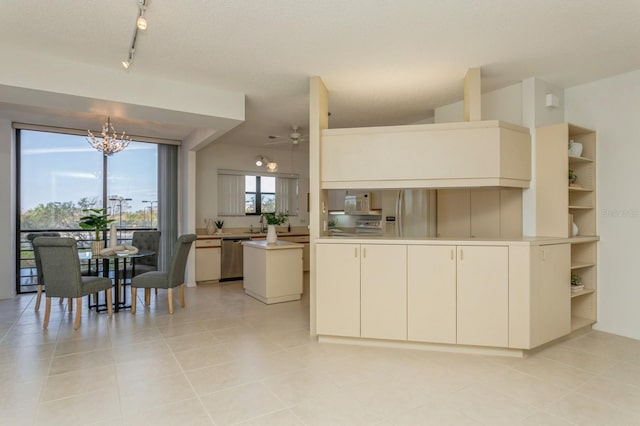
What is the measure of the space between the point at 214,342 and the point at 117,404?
3.85ft

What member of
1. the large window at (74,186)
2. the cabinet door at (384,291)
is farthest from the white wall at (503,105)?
the large window at (74,186)

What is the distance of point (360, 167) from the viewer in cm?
356

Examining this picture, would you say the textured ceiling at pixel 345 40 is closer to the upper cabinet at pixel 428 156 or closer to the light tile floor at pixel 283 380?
the upper cabinet at pixel 428 156

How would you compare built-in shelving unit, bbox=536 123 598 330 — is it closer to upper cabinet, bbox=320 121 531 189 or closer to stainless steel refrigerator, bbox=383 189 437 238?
upper cabinet, bbox=320 121 531 189

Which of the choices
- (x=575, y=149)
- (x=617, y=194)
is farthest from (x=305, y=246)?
(x=617, y=194)

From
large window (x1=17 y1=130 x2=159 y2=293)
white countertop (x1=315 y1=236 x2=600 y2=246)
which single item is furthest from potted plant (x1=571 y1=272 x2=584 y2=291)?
large window (x1=17 y1=130 x2=159 y2=293)

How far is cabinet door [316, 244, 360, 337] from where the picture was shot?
11.1 feet

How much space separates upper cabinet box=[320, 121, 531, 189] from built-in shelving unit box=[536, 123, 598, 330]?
177 millimetres

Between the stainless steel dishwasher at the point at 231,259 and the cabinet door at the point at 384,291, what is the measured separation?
387 cm

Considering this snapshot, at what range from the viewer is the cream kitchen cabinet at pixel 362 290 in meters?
3.28

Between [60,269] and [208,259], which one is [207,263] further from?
[60,269]

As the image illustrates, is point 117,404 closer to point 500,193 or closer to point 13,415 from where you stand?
point 13,415

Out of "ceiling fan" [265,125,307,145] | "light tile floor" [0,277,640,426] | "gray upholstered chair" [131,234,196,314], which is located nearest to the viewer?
"light tile floor" [0,277,640,426]

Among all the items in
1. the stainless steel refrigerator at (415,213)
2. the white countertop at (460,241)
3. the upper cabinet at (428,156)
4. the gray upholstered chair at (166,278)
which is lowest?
the gray upholstered chair at (166,278)
